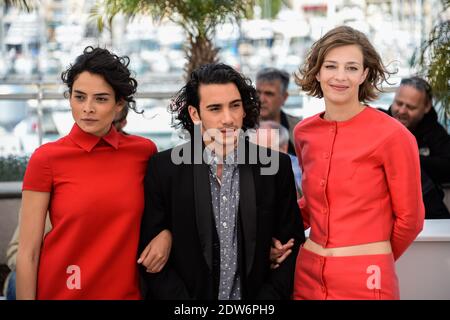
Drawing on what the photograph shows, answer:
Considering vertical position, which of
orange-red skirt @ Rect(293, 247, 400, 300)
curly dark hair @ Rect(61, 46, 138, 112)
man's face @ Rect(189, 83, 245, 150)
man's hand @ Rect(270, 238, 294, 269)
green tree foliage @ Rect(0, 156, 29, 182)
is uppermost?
curly dark hair @ Rect(61, 46, 138, 112)

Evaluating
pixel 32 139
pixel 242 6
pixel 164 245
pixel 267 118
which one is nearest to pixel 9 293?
pixel 164 245

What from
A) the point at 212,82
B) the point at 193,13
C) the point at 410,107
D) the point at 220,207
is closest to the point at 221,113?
the point at 212,82

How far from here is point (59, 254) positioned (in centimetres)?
289

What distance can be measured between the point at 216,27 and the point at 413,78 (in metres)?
2.69

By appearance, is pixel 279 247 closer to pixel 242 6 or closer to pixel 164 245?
pixel 164 245

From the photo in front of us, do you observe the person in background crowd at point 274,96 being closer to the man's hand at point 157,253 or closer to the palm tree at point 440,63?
the palm tree at point 440,63

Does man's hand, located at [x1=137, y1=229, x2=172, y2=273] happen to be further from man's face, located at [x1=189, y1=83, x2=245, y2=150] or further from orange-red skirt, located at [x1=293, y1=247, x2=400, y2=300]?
orange-red skirt, located at [x1=293, y1=247, x2=400, y2=300]

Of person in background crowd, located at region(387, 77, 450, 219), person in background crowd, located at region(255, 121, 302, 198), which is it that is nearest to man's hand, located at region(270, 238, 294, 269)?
person in background crowd, located at region(255, 121, 302, 198)

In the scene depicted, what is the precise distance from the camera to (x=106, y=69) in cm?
300

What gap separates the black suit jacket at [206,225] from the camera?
2.82m

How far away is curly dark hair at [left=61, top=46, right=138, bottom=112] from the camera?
9.83 feet

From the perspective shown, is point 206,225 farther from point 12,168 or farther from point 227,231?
point 12,168

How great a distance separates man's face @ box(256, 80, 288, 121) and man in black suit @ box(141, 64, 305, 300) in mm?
3756

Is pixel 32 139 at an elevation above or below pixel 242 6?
below
